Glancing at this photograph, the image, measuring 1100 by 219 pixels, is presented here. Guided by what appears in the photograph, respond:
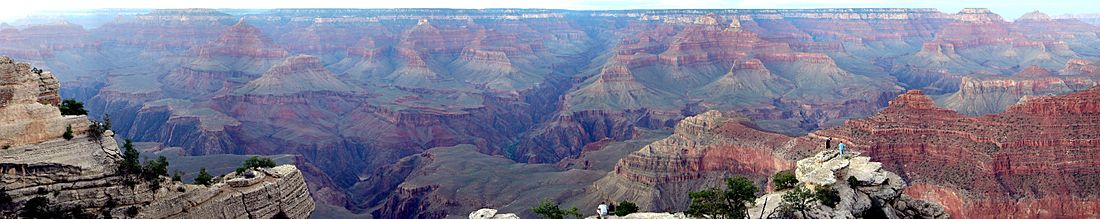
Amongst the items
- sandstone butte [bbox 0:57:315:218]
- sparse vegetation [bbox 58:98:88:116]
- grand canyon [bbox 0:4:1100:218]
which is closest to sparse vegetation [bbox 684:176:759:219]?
grand canyon [bbox 0:4:1100:218]

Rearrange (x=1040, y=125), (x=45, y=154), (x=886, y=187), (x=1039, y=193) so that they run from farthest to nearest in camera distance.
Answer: (x=1040, y=125)
(x=1039, y=193)
(x=886, y=187)
(x=45, y=154)

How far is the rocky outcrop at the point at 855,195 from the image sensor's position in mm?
36781

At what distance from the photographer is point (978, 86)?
153250 millimetres

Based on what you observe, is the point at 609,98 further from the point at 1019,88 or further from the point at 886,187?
the point at 886,187

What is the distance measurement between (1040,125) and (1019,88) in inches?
3557

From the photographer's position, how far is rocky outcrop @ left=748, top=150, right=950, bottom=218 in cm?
3678

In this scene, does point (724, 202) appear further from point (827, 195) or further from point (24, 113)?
point (24, 113)

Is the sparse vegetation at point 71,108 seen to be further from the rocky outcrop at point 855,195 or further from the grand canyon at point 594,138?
the rocky outcrop at point 855,195

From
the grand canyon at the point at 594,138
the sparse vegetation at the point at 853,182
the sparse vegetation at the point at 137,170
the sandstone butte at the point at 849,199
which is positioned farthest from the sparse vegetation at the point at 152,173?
the sparse vegetation at the point at 853,182

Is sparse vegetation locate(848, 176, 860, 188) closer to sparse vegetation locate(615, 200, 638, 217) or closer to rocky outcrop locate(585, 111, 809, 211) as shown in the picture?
sparse vegetation locate(615, 200, 638, 217)

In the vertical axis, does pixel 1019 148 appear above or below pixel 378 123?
above

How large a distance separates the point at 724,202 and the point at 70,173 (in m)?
27.4

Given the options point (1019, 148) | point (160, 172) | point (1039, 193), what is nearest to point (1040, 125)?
point (1019, 148)

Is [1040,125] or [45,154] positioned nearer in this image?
[45,154]
